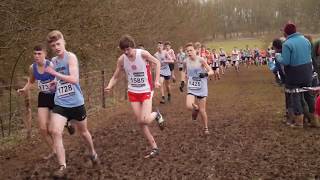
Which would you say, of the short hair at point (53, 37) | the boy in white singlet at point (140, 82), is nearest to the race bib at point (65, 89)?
the short hair at point (53, 37)

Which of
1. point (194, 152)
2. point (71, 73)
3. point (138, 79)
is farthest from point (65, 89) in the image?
point (194, 152)

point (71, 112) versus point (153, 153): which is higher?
point (71, 112)

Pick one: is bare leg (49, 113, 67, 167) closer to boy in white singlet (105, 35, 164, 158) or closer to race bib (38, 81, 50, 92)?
race bib (38, 81, 50, 92)

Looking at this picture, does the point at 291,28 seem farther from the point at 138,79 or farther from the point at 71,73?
the point at 71,73

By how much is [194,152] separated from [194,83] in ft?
7.08

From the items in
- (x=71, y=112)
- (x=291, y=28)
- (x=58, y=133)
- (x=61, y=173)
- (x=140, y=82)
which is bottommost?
(x=61, y=173)

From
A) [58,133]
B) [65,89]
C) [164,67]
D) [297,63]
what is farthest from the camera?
[164,67]

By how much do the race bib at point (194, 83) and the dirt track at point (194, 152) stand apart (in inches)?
39.8

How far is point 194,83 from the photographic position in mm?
10305

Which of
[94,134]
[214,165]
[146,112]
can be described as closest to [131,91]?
[146,112]

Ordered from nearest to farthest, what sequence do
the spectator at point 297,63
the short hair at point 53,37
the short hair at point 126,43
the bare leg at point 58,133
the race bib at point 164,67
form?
the short hair at point 53,37 → the bare leg at point 58,133 → the short hair at point 126,43 → the spectator at point 297,63 → the race bib at point 164,67

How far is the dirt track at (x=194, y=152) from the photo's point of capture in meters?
7.20

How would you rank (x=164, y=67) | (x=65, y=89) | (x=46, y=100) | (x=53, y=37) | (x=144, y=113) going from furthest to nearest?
(x=164, y=67) < (x=144, y=113) < (x=46, y=100) < (x=65, y=89) < (x=53, y=37)

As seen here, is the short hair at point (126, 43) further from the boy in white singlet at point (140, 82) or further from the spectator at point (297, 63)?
the spectator at point (297, 63)
